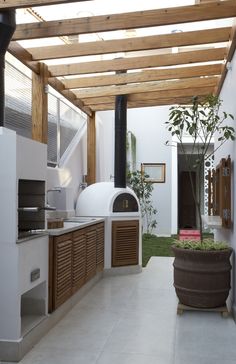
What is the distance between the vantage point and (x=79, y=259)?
4.21m

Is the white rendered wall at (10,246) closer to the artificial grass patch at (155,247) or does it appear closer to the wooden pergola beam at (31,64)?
the wooden pergola beam at (31,64)

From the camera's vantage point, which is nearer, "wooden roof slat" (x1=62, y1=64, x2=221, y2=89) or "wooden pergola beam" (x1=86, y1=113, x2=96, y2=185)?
"wooden roof slat" (x1=62, y1=64, x2=221, y2=89)

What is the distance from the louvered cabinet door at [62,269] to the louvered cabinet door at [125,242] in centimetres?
188

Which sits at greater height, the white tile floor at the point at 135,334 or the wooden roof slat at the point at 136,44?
the wooden roof slat at the point at 136,44

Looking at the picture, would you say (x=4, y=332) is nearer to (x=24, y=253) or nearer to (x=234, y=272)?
(x=24, y=253)

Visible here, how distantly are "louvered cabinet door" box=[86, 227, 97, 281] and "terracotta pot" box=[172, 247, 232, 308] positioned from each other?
4.10 ft

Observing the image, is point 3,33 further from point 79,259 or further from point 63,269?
point 79,259

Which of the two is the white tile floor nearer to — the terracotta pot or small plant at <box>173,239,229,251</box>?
the terracotta pot

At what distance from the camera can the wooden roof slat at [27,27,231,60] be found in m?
4.14

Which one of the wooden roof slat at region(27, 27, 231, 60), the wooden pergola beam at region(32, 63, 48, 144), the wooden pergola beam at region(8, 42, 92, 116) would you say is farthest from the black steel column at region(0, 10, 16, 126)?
the wooden pergola beam at region(32, 63, 48, 144)

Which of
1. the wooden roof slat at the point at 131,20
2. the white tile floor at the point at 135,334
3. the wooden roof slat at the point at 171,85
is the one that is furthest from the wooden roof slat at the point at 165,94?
the white tile floor at the point at 135,334

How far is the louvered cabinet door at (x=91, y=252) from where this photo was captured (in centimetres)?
460

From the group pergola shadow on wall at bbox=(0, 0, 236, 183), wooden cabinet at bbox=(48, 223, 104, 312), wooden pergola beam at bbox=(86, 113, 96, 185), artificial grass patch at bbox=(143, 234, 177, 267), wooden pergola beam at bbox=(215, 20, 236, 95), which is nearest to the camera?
wooden cabinet at bbox=(48, 223, 104, 312)

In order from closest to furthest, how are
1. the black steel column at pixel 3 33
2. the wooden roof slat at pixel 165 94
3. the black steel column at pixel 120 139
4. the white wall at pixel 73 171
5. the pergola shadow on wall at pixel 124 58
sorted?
the black steel column at pixel 3 33 < the pergola shadow on wall at pixel 124 58 < the white wall at pixel 73 171 < the black steel column at pixel 120 139 < the wooden roof slat at pixel 165 94
